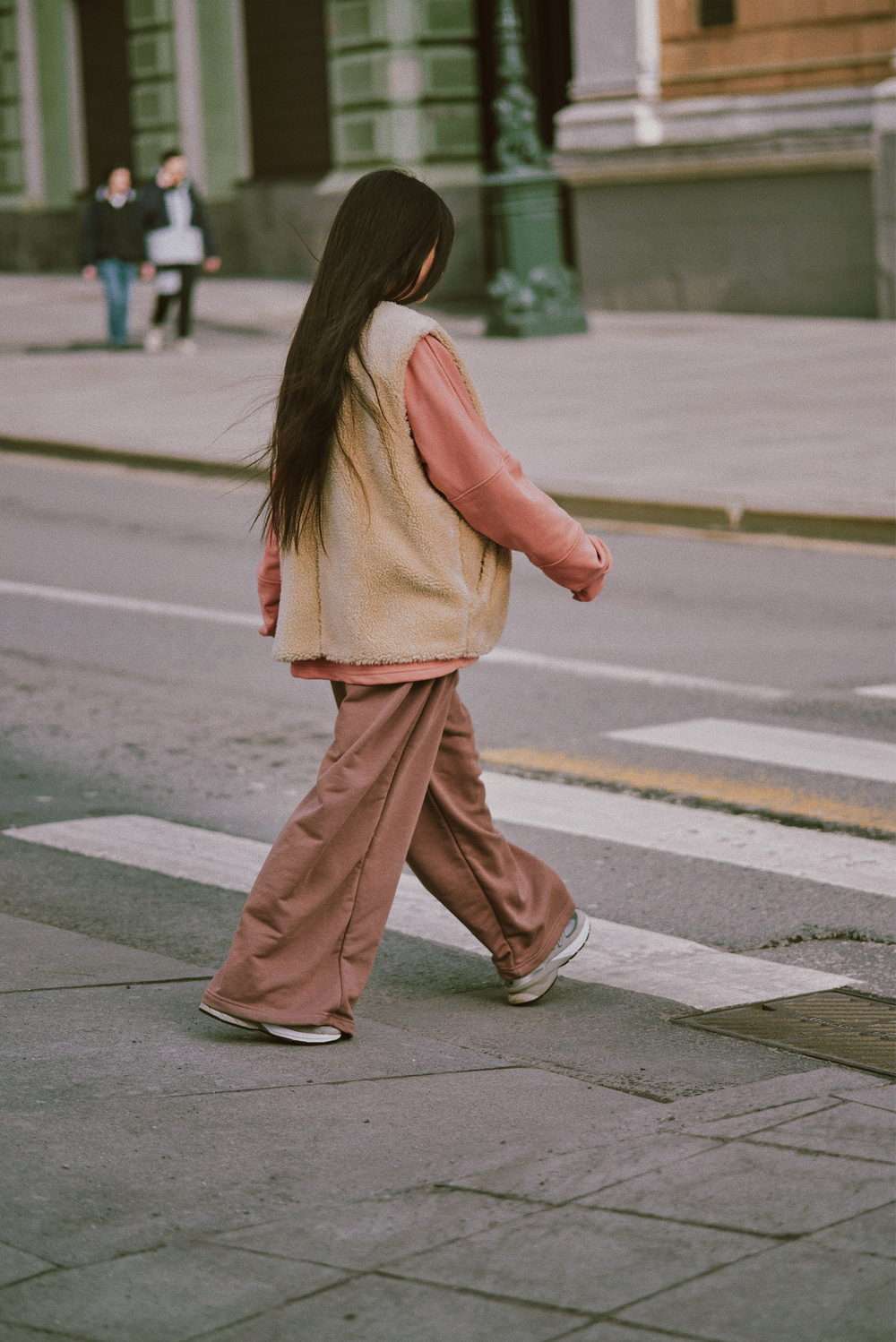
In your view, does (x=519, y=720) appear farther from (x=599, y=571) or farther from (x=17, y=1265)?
(x=17, y=1265)

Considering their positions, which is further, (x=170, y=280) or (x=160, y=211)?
(x=170, y=280)

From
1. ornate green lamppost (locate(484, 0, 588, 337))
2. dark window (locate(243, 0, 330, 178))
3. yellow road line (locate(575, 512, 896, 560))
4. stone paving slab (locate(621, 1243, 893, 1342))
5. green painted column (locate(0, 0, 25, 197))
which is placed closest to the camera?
stone paving slab (locate(621, 1243, 893, 1342))

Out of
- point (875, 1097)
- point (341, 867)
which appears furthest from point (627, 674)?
point (875, 1097)

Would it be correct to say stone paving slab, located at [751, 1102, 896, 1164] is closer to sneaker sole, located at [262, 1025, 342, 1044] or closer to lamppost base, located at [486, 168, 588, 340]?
sneaker sole, located at [262, 1025, 342, 1044]

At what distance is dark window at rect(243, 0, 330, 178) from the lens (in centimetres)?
2791

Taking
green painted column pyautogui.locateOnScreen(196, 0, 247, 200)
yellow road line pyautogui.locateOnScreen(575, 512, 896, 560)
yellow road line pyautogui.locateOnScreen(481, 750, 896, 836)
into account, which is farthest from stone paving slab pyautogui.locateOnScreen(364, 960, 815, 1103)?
green painted column pyautogui.locateOnScreen(196, 0, 247, 200)

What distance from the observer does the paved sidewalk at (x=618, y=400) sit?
12.3m

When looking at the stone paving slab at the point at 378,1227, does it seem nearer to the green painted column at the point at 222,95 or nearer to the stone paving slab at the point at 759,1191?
the stone paving slab at the point at 759,1191

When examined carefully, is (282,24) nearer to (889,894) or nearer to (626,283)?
(626,283)

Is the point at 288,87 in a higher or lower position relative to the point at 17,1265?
higher

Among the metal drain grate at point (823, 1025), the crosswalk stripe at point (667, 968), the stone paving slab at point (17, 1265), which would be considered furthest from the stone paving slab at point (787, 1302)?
the crosswalk stripe at point (667, 968)

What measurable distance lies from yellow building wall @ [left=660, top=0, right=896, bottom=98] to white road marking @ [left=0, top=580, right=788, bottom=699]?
12.3 m

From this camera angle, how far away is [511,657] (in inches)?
337

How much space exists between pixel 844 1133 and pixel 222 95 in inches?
1089
